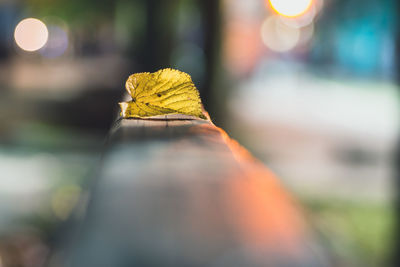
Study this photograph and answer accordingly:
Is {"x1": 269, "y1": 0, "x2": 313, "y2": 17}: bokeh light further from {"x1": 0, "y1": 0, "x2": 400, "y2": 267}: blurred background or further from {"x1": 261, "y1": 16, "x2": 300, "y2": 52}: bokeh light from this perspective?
{"x1": 261, "y1": 16, "x2": 300, "y2": 52}: bokeh light

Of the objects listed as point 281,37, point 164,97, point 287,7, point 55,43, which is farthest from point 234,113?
point 281,37

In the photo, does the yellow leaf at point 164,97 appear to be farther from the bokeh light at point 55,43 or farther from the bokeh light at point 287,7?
the bokeh light at point 55,43

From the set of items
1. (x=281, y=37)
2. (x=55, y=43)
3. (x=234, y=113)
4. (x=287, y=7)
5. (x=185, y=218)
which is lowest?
(x=234, y=113)

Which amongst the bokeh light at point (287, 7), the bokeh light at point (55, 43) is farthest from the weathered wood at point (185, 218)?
the bokeh light at point (55, 43)

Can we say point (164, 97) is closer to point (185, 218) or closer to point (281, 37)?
point (185, 218)

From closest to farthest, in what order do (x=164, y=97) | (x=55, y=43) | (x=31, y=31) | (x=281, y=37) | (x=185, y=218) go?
1. (x=185, y=218)
2. (x=164, y=97)
3. (x=31, y=31)
4. (x=55, y=43)
5. (x=281, y=37)

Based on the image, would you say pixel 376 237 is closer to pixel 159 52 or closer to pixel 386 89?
pixel 159 52

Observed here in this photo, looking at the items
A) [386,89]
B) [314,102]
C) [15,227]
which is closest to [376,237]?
[15,227]
